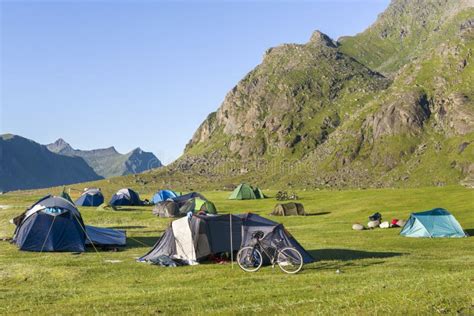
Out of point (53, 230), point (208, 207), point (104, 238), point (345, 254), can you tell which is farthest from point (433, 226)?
point (53, 230)

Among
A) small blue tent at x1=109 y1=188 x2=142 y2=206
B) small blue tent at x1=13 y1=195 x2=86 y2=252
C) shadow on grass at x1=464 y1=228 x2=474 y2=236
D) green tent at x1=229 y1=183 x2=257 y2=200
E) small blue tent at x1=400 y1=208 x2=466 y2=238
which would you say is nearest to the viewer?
small blue tent at x1=13 y1=195 x2=86 y2=252

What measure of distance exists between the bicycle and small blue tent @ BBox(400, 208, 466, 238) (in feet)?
60.8

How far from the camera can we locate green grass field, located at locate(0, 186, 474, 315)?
14.8 meters

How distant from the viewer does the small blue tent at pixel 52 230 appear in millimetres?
33094

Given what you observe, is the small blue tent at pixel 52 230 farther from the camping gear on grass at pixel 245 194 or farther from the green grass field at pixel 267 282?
the camping gear on grass at pixel 245 194

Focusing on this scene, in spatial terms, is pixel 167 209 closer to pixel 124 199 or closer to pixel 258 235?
pixel 124 199

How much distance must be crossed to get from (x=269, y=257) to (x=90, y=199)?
56555 millimetres

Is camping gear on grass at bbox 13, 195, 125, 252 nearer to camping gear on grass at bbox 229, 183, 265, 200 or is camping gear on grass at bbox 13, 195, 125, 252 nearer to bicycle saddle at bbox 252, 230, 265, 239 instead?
bicycle saddle at bbox 252, 230, 265, 239

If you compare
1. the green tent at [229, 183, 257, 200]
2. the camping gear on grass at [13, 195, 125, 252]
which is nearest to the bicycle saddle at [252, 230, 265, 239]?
the camping gear on grass at [13, 195, 125, 252]

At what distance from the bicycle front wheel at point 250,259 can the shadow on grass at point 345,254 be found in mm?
4205

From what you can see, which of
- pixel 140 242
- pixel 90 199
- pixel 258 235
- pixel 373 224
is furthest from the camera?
pixel 90 199

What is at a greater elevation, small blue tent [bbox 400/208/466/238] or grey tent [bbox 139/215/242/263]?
grey tent [bbox 139/215/242/263]

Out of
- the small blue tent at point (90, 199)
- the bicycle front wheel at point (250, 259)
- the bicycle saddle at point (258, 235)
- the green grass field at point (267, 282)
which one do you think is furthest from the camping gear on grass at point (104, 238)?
the small blue tent at point (90, 199)

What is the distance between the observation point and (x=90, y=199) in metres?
76.6
